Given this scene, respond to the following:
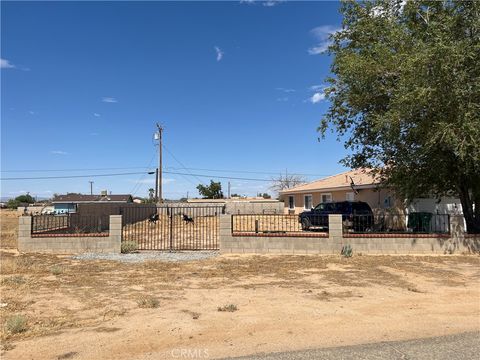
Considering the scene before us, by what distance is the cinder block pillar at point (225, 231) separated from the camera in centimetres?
1388

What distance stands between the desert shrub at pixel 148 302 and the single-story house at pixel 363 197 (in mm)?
12024

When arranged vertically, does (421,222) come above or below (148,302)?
above

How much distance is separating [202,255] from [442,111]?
8817 millimetres

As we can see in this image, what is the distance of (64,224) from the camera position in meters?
17.9

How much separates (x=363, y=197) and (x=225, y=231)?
565 inches

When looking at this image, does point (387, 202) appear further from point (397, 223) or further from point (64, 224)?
point (64, 224)

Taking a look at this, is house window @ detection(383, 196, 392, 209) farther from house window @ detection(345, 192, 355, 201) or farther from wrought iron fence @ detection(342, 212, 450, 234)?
house window @ detection(345, 192, 355, 201)

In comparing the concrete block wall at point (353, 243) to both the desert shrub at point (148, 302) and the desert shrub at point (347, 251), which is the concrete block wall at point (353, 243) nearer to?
the desert shrub at point (347, 251)

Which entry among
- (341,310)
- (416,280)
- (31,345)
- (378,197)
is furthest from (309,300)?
(378,197)

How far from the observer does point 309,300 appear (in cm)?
770

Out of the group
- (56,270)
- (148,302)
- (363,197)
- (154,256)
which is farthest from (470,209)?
(56,270)

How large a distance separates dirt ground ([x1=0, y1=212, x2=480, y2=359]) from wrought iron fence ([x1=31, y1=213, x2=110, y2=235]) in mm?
3566

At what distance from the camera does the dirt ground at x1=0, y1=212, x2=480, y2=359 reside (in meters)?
5.40

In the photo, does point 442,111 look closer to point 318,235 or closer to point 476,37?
point 476,37
